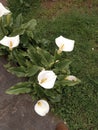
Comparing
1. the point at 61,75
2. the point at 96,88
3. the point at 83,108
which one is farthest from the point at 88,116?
the point at 61,75

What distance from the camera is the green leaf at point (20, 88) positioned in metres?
3.58

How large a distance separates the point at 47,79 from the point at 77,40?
1.39 meters

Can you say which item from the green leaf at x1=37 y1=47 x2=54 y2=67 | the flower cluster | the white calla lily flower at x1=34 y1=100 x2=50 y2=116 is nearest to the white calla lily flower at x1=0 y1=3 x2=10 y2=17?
the flower cluster

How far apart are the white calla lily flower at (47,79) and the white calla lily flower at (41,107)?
278 millimetres

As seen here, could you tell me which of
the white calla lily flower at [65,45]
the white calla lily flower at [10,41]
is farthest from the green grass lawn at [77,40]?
the white calla lily flower at [10,41]

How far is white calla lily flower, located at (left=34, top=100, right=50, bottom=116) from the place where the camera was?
3562 millimetres

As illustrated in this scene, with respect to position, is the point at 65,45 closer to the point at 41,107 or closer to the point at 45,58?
the point at 45,58

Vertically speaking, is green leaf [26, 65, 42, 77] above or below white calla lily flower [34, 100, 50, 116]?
above

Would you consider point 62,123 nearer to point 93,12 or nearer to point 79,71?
point 79,71

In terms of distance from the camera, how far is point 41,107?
11.8ft

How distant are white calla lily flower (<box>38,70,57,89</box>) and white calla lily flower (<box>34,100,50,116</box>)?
0.91 ft

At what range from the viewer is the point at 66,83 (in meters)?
3.79

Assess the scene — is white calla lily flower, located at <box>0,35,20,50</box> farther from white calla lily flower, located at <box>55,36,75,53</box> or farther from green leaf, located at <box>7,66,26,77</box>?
white calla lily flower, located at <box>55,36,75,53</box>

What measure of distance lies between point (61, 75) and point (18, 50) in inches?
23.8
